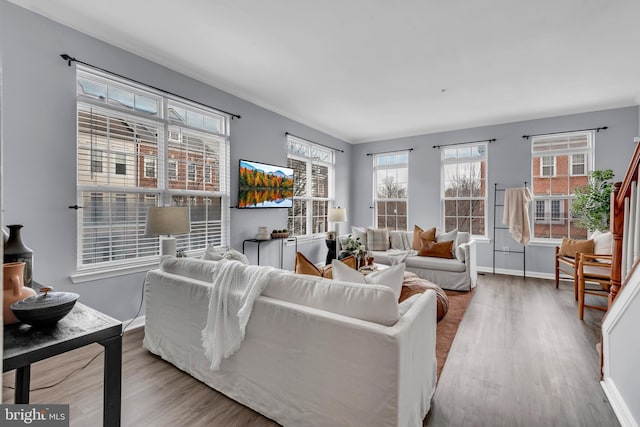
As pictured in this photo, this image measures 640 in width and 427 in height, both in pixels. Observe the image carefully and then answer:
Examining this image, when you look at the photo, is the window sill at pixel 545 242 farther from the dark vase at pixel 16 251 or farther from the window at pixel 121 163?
the dark vase at pixel 16 251

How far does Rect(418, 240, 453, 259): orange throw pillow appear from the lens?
493 cm

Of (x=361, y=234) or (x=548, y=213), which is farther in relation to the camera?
(x=361, y=234)

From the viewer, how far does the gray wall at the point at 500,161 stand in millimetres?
4863

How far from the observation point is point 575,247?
438 cm

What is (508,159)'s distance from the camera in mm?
5637

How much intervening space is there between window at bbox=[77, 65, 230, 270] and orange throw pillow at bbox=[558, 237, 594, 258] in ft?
15.7

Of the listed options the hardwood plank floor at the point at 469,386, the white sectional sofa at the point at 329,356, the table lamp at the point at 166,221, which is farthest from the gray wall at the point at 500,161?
the table lamp at the point at 166,221

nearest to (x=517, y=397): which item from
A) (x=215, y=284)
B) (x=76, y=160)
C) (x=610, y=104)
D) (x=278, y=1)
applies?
(x=215, y=284)

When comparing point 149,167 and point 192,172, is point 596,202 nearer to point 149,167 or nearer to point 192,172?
point 192,172

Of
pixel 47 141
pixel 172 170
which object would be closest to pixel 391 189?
pixel 172 170

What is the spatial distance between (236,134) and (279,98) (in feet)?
2.76

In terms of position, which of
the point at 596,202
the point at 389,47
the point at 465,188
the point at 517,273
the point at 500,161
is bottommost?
the point at 517,273

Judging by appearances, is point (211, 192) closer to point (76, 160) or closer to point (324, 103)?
point (76, 160)

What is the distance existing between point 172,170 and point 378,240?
351cm
